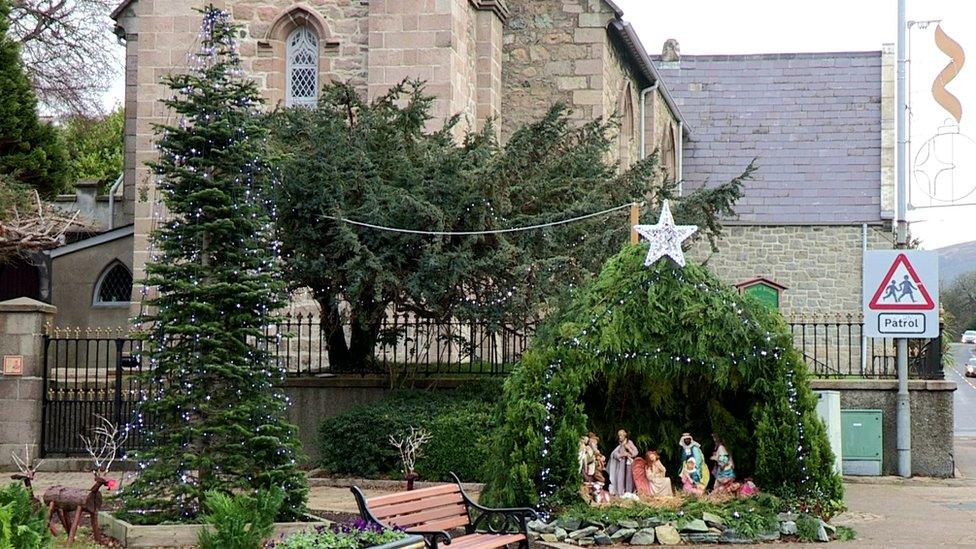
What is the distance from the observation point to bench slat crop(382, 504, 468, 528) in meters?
10.5

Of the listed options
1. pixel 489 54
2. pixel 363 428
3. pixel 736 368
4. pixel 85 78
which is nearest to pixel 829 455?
pixel 736 368

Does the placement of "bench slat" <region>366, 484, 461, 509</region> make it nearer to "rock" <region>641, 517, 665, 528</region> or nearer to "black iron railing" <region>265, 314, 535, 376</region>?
"rock" <region>641, 517, 665, 528</region>

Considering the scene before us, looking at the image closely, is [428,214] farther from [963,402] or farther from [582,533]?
[963,402]

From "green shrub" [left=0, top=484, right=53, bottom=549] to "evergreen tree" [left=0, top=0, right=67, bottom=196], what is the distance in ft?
69.1

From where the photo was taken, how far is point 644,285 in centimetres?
1288

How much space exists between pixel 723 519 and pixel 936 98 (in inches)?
435

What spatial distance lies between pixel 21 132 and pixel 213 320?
20813 millimetres

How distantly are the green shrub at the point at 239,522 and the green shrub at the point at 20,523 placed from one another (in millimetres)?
1237

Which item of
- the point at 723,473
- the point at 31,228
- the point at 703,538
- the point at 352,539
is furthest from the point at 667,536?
the point at 31,228

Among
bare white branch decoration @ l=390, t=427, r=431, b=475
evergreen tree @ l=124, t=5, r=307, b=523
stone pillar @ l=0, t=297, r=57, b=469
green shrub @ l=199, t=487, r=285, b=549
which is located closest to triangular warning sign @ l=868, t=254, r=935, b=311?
bare white branch decoration @ l=390, t=427, r=431, b=475

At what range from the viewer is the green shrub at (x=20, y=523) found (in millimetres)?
7793

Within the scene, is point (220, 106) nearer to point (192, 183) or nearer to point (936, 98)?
point (192, 183)

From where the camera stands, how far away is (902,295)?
20.2m

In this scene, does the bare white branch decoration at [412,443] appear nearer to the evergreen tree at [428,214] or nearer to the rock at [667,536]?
the evergreen tree at [428,214]
